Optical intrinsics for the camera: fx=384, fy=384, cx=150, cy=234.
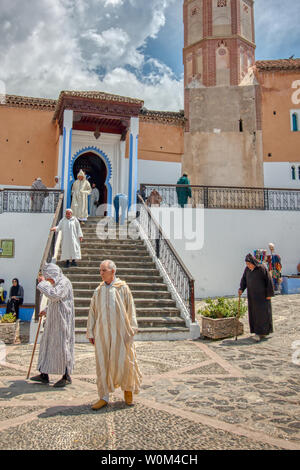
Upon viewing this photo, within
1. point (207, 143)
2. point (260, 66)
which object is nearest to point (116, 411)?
point (207, 143)

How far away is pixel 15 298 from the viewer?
9922mm

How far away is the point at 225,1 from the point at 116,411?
65.2ft

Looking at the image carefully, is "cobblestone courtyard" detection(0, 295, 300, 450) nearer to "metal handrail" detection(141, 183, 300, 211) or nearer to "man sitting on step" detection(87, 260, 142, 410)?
"man sitting on step" detection(87, 260, 142, 410)

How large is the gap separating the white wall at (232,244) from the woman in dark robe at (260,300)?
4.62 metres

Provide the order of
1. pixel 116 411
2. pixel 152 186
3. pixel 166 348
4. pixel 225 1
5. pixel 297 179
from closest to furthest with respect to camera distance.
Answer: pixel 116 411 → pixel 166 348 → pixel 152 186 → pixel 297 179 → pixel 225 1

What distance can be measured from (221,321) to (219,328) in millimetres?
134

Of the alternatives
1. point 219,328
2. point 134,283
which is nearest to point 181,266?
point 134,283

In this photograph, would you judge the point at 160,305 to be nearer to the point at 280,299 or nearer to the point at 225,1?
the point at 280,299

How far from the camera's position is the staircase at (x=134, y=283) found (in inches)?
285

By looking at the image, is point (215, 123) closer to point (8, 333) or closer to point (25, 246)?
point (25, 246)

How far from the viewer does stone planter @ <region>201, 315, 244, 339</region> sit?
280 inches

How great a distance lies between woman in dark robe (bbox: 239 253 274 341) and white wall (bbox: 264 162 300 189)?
10781 mm

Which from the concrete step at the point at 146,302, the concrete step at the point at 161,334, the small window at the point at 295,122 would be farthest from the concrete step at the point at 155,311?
the small window at the point at 295,122
